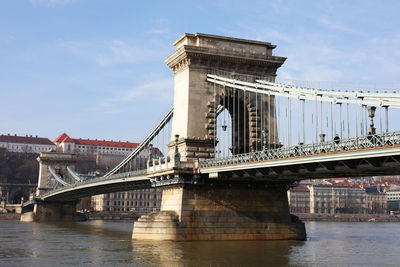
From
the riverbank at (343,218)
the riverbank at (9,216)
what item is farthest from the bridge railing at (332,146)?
the riverbank at (343,218)

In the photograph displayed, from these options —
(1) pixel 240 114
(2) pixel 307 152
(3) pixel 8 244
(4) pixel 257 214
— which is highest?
(1) pixel 240 114

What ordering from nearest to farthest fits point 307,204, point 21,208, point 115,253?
1. point 115,253
2. point 21,208
3. point 307,204

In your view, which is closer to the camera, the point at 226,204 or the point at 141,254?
the point at 141,254

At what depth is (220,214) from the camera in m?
40.8

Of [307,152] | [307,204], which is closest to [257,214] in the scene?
[307,152]

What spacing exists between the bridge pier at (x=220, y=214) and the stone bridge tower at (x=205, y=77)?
10.7 ft

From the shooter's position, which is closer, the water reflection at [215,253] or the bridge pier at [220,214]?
the water reflection at [215,253]

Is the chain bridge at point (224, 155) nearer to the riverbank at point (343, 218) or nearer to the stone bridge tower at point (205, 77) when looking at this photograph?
the stone bridge tower at point (205, 77)

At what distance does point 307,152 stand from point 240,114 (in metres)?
16.7

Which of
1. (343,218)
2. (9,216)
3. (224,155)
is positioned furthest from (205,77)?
(343,218)

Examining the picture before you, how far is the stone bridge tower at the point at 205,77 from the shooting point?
43469 mm

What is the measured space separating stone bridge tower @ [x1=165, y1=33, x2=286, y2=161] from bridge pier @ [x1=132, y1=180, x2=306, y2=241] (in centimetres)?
325

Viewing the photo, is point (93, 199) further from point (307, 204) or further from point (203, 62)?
point (203, 62)

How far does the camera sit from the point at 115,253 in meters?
34.7
